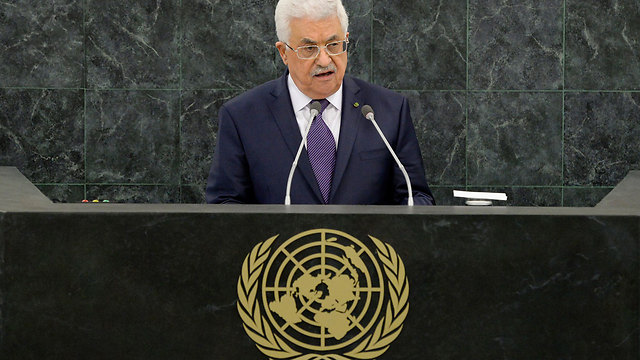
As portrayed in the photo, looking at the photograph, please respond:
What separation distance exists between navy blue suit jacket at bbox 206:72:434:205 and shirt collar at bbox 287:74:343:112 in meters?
0.02

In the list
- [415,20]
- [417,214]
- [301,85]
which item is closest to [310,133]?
[301,85]

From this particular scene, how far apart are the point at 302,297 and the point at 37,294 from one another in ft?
1.89

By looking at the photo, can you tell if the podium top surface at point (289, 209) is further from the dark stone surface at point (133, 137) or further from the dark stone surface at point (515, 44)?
the dark stone surface at point (515, 44)

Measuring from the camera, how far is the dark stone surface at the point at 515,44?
16.5 ft

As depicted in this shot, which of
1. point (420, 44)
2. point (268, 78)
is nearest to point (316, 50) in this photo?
point (268, 78)

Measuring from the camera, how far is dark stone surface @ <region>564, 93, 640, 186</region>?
506 centimetres

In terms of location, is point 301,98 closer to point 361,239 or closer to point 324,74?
point 324,74

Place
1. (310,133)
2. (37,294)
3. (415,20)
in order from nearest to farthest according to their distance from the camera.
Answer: (37,294) < (310,133) < (415,20)

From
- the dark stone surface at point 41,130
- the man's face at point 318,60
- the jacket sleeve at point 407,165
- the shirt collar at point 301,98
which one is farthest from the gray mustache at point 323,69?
the dark stone surface at point 41,130

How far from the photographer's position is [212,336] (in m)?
1.81

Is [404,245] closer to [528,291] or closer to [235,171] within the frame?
[528,291]

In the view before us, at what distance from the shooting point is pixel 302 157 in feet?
9.46

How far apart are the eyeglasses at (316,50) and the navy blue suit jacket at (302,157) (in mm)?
177

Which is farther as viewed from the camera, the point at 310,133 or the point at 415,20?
the point at 415,20
